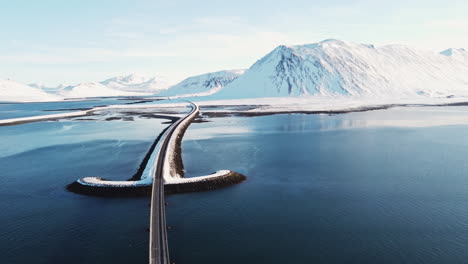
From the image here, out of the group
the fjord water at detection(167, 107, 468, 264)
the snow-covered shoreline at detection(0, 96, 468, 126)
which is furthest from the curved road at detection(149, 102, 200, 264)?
the snow-covered shoreline at detection(0, 96, 468, 126)

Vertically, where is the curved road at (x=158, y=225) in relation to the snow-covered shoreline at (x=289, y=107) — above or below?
below

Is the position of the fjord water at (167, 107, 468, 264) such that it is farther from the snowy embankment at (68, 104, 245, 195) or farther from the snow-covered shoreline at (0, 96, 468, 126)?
the snow-covered shoreline at (0, 96, 468, 126)

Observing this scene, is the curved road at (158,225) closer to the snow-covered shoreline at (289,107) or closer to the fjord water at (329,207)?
the fjord water at (329,207)

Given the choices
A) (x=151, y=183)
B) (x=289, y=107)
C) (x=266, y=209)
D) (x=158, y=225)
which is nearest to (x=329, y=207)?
(x=266, y=209)

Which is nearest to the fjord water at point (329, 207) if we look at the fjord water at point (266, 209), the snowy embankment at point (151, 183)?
the fjord water at point (266, 209)

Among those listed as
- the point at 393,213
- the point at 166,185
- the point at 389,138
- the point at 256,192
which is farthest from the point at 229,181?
the point at 389,138

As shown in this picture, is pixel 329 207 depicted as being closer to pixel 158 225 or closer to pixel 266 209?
pixel 266 209
